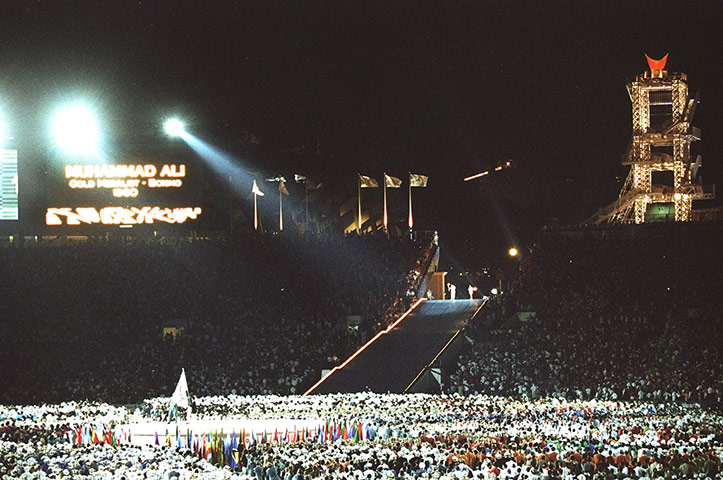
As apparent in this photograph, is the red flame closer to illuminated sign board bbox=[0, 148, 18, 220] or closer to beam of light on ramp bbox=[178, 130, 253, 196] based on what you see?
beam of light on ramp bbox=[178, 130, 253, 196]

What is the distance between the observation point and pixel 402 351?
37.2 m

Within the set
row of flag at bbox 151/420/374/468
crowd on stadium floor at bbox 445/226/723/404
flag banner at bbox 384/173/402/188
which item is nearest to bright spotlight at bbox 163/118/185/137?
flag banner at bbox 384/173/402/188

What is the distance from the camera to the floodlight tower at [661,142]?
5038cm

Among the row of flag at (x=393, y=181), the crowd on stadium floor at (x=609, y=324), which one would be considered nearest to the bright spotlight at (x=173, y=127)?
the row of flag at (x=393, y=181)

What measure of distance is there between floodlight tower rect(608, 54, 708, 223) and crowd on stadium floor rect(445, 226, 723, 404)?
923 centimetres

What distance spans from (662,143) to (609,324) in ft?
62.4

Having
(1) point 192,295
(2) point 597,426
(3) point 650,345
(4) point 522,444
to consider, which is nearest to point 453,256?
(1) point 192,295

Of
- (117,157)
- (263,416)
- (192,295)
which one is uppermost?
(117,157)

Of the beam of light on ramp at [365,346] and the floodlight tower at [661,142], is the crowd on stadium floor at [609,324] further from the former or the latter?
the floodlight tower at [661,142]

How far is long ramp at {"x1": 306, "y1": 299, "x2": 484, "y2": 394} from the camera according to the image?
1369 inches

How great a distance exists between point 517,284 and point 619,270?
387 cm

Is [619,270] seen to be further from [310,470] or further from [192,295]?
[310,470]

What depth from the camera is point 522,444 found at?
18.7 metres

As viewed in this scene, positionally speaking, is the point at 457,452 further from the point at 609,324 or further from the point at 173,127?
the point at 173,127
